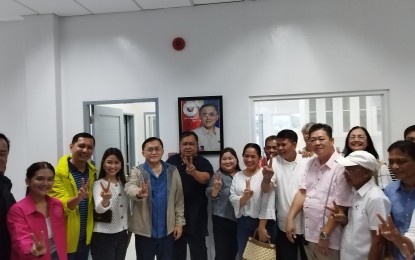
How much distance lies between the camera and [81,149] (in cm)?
237

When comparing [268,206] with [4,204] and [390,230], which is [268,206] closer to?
[390,230]

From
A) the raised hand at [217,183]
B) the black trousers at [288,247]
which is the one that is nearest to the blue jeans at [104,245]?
the raised hand at [217,183]

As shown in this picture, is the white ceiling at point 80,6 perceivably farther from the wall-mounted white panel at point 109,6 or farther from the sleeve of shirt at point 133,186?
the sleeve of shirt at point 133,186

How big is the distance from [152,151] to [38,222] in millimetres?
955

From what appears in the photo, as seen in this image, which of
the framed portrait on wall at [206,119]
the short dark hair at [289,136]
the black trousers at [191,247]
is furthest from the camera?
the framed portrait on wall at [206,119]

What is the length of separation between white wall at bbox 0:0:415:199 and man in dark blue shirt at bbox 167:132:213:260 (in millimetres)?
552

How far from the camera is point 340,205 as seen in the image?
198cm

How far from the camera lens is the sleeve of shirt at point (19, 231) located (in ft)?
5.69

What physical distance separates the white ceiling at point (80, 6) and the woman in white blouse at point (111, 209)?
170cm

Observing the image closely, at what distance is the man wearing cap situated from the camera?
173 centimetres

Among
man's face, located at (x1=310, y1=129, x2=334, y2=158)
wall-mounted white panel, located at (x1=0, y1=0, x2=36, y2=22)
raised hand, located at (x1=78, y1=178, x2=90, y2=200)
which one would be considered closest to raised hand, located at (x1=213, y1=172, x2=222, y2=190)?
man's face, located at (x1=310, y1=129, x2=334, y2=158)

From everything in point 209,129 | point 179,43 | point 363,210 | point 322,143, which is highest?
point 179,43

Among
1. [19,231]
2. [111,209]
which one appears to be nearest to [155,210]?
[111,209]

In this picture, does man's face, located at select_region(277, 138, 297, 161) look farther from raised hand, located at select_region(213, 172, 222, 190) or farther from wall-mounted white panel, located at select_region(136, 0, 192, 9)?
wall-mounted white panel, located at select_region(136, 0, 192, 9)
